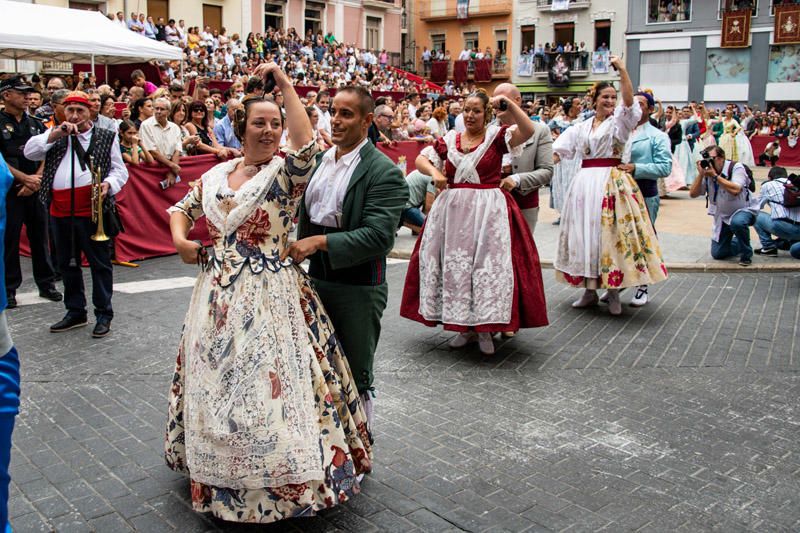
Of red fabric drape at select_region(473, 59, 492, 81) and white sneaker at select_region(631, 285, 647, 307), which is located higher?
red fabric drape at select_region(473, 59, 492, 81)

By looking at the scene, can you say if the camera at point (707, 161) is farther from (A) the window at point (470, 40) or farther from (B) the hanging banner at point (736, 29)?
(A) the window at point (470, 40)

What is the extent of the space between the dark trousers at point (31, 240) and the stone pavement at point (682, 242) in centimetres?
418

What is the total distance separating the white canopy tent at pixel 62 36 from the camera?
14.6 meters

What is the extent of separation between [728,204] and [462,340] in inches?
202

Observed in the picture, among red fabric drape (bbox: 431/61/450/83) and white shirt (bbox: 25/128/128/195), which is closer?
white shirt (bbox: 25/128/128/195)

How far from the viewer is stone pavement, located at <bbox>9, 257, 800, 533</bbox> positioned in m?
3.63

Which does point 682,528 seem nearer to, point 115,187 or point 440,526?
point 440,526

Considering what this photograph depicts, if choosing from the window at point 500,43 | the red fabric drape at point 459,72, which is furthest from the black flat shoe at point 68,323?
the window at point 500,43

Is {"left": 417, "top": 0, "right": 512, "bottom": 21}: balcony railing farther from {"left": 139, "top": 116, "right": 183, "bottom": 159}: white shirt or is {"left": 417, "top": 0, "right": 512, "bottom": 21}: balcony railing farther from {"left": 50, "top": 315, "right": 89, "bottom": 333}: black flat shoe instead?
{"left": 50, "top": 315, "right": 89, "bottom": 333}: black flat shoe

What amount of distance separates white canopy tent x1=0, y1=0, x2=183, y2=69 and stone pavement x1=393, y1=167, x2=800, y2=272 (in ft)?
25.4

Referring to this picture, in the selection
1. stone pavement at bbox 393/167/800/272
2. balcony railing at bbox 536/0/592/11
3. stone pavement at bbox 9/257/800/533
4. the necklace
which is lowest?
stone pavement at bbox 9/257/800/533

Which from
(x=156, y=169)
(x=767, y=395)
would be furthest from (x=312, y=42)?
(x=767, y=395)

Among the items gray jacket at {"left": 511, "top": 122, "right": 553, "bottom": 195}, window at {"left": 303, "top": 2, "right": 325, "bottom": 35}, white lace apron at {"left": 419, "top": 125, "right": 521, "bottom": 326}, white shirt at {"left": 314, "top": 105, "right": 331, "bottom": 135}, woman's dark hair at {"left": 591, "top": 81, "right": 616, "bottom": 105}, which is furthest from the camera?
window at {"left": 303, "top": 2, "right": 325, "bottom": 35}

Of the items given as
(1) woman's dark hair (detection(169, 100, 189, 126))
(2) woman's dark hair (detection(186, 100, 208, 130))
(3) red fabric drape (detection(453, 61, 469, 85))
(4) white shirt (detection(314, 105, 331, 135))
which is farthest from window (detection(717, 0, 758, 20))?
(1) woman's dark hair (detection(169, 100, 189, 126))
